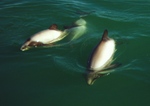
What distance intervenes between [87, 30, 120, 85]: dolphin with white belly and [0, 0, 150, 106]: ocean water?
0.55 feet

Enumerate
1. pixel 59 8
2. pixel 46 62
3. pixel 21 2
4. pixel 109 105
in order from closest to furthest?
pixel 109 105
pixel 46 62
pixel 59 8
pixel 21 2

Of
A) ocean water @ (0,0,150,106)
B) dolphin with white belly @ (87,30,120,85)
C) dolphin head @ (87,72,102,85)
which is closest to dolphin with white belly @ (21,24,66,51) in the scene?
ocean water @ (0,0,150,106)

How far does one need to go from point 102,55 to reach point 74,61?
933 mm

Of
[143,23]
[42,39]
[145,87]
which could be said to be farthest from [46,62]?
[143,23]

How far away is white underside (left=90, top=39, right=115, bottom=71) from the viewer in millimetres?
7934

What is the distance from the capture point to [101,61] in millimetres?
8094

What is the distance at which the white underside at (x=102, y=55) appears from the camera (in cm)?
793

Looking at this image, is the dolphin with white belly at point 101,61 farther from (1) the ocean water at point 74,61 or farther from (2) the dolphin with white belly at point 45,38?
(2) the dolphin with white belly at point 45,38

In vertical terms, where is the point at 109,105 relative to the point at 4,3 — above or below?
below

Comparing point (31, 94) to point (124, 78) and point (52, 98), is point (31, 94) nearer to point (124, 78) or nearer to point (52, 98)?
point (52, 98)

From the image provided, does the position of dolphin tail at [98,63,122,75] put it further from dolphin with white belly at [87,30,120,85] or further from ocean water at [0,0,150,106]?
ocean water at [0,0,150,106]

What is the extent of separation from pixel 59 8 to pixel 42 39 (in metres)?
3.96

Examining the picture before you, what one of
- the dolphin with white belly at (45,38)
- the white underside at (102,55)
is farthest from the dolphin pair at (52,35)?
the white underside at (102,55)

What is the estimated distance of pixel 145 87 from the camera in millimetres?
7484
